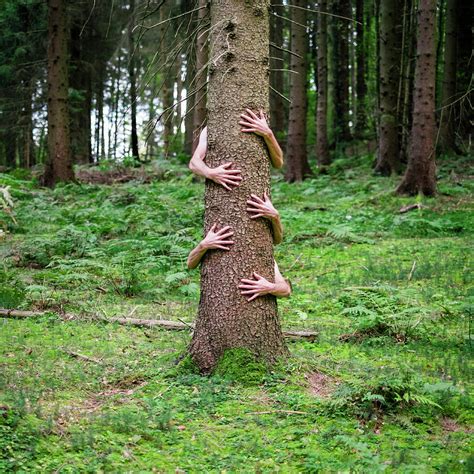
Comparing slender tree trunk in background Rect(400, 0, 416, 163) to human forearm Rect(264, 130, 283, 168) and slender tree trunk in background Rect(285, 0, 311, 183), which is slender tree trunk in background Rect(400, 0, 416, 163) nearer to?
slender tree trunk in background Rect(285, 0, 311, 183)

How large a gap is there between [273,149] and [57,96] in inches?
545

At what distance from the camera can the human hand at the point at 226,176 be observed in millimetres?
5086

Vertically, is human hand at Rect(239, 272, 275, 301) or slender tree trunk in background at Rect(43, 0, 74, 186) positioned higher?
slender tree trunk in background at Rect(43, 0, 74, 186)

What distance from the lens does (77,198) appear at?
52.5 feet

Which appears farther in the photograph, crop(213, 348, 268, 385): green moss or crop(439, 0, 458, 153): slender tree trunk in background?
crop(439, 0, 458, 153): slender tree trunk in background

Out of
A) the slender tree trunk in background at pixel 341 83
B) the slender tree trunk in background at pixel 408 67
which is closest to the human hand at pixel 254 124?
the slender tree trunk in background at pixel 408 67

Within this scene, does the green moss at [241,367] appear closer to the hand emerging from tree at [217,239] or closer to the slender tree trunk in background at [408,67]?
the hand emerging from tree at [217,239]

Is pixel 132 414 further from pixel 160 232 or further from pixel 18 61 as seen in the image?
pixel 18 61

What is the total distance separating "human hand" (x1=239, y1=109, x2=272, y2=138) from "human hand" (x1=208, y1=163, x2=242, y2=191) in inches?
14.5

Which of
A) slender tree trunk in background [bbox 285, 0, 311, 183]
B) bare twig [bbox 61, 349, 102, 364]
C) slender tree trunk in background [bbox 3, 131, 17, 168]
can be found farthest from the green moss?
slender tree trunk in background [bbox 3, 131, 17, 168]

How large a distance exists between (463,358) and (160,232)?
7.02 m

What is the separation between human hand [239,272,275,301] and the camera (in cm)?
504

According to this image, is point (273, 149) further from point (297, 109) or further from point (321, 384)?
point (297, 109)

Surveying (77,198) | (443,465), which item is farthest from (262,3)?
(77,198)
